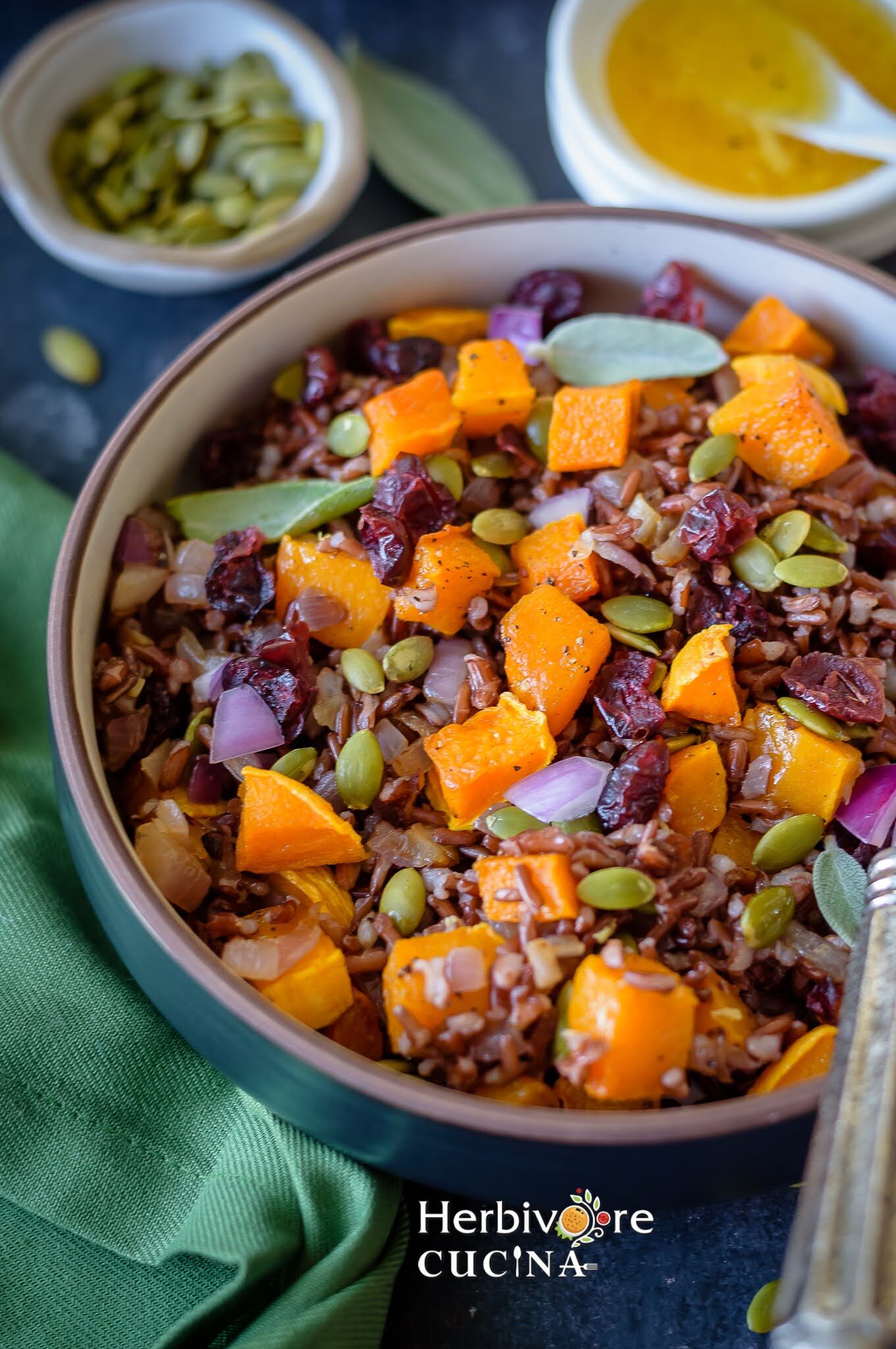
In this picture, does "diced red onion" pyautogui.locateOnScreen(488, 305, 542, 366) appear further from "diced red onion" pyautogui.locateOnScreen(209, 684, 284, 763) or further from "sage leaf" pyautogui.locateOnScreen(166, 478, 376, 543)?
"diced red onion" pyautogui.locateOnScreen(209, 684, 284, 763)

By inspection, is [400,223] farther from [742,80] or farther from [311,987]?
[311,987]

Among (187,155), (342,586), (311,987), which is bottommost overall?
(311,987)

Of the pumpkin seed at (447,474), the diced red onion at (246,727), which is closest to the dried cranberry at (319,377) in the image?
the pumpkin seed at (447,474)

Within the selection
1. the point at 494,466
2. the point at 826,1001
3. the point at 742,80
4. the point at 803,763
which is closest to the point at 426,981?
the point at 826,1001

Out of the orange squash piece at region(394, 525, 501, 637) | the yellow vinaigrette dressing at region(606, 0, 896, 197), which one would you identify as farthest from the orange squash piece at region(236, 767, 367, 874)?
the yellow vinaigrette dressing at region(606, 0, 896, 197)

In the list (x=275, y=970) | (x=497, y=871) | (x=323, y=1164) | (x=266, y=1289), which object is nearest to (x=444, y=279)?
(x=497, y=871)

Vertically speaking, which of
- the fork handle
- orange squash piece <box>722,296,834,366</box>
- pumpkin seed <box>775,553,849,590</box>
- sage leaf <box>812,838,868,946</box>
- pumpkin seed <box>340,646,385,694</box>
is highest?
orange squash piece <box>722,296,834,366</box>
